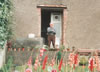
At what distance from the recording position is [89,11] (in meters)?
13.5

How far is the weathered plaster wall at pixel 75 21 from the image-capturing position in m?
13.5

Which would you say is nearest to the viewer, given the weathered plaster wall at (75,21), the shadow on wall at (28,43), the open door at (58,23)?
the shadow on wall at (28,43)

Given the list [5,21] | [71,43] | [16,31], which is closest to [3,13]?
[5,21]

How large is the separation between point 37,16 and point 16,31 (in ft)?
4.61

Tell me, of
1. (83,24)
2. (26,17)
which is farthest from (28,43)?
(83,24)

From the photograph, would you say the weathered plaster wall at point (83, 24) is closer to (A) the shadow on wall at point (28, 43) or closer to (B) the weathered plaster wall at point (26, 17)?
(B) the weathered plaster wall at point (26, 17)

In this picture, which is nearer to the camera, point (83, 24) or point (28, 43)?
point (28, 43)

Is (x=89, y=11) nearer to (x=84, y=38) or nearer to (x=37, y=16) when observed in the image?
(x=84, y=38)

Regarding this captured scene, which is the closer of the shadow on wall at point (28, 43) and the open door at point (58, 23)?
the shadow on wall at point (28, 43)

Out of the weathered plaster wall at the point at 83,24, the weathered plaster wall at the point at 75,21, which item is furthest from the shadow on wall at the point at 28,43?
the weathered plaster wall at the point at 83,24

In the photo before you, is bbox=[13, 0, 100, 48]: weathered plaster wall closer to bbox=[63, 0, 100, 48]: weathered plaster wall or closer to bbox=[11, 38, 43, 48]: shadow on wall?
bbox=[63, 0, 100, 48]: weathered plaster wall

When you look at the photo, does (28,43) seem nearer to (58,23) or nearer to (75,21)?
(75,21)

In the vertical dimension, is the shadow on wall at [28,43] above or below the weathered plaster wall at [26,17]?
below

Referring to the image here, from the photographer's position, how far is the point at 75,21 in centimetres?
1363
